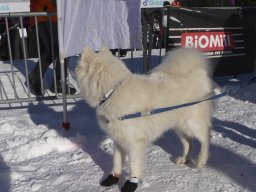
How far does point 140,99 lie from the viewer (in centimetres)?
319

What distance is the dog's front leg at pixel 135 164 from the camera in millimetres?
3207

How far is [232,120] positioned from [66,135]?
2291mm

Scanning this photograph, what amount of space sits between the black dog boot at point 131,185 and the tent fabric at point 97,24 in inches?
65.7

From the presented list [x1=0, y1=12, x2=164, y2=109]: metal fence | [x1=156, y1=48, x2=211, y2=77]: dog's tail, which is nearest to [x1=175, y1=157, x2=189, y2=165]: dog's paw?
[x1=156, y1=48, x2=211, y2=77]: dog's tail

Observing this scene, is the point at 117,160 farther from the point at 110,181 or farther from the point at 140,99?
the point at 140,99

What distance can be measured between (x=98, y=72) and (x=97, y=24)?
1.67 metres

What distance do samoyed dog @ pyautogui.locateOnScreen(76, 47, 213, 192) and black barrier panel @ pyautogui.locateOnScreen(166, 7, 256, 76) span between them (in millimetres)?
2596

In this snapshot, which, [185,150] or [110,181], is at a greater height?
[185,150]

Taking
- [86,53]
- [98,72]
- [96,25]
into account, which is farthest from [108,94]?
[96,25]

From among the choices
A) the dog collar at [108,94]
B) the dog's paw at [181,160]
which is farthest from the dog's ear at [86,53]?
the dog's paw at [181,160]

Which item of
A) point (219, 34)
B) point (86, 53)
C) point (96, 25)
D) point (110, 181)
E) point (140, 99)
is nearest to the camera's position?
point (86, 53)

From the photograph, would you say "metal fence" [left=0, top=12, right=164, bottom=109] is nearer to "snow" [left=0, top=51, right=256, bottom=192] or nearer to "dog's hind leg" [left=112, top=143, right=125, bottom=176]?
"snow" [left=0, top=51, right=256, bottom=192]

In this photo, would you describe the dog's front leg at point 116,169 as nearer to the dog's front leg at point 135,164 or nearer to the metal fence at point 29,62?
the dog's front leg at point 135,164

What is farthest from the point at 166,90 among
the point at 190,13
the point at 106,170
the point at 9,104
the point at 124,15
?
the point at 9,104
